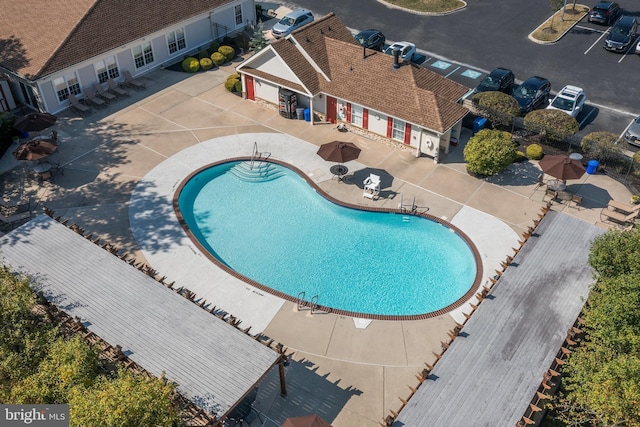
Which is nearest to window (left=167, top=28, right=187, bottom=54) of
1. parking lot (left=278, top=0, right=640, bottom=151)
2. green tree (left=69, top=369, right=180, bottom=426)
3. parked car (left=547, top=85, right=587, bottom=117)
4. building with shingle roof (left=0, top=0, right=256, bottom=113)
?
building with shingle roof (left=0, top=0, right=256, bottom=113)

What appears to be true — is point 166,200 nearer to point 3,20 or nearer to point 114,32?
point 114,32

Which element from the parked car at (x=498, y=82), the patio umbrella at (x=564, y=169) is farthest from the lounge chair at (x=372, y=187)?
the parked car at (x=498, y=82)

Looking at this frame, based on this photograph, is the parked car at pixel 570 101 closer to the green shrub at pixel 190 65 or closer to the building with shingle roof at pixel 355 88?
the building with shingle roof at pixel 355 88

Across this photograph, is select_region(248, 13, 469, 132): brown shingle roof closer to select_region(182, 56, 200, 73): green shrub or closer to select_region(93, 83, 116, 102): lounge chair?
select_region(182, 56, 200, 73): green shrub

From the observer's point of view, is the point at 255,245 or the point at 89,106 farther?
the point at 89,106

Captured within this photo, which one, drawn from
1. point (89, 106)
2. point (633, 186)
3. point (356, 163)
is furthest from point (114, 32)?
point (633, 186)

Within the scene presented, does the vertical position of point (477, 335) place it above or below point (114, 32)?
below

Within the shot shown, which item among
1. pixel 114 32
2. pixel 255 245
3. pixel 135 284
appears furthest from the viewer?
pixel 114 32
